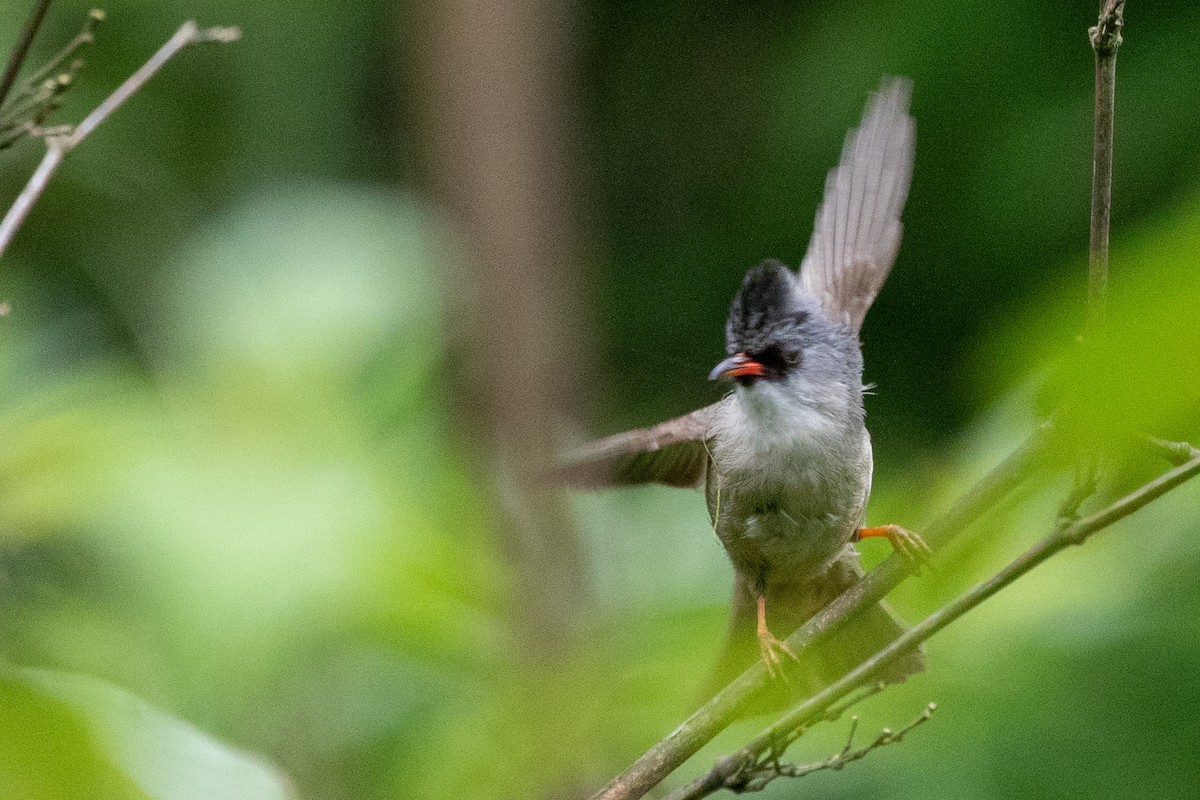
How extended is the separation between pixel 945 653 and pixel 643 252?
3.78 meters

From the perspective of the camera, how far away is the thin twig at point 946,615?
159 cm

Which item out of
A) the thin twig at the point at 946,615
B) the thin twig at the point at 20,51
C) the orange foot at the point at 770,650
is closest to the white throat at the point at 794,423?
the orange foot at the point at 770,650

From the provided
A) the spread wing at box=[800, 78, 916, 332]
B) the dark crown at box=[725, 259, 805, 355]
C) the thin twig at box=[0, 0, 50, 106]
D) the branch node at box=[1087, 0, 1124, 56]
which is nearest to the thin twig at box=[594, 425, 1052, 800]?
the branch node at box=[1087, 0, 1124, 56]

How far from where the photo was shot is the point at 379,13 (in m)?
6.84

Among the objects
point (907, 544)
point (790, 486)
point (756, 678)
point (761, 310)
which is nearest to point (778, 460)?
point (790, 486)

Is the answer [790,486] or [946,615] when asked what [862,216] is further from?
[946,615]

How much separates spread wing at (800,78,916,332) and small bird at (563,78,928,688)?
18 cm

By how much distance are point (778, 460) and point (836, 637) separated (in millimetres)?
393

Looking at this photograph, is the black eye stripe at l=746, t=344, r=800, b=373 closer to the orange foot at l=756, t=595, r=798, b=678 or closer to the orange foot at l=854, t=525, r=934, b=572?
the orange foot at l=854, t=525, r=934, b=572

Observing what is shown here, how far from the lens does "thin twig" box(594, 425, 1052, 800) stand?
5.74 feet

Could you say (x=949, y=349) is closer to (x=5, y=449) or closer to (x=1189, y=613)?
(x=1189, y=613)

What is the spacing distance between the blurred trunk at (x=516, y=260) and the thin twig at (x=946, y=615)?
2.37 feet

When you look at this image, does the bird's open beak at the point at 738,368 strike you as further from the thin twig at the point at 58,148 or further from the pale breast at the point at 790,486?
the thin twig at the point at 58,148

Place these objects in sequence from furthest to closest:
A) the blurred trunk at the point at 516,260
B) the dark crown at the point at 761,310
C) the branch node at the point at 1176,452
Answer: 1. the dark crown at the point at 761,310
2. the blurred trunk at the point at 516,260
3. the branch node at the point at 1176,452
